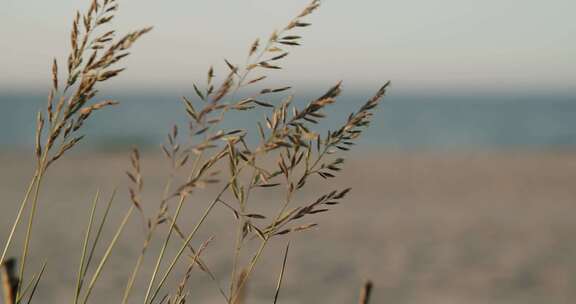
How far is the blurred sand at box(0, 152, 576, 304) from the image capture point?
646cm

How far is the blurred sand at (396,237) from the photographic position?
6465 millimetres

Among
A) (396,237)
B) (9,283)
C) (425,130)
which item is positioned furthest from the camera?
(425,130)

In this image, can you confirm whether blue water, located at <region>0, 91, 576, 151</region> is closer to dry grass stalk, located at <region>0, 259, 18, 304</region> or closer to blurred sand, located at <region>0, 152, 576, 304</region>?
blurred sand, located at <region>0, 152, 576, 304</region>

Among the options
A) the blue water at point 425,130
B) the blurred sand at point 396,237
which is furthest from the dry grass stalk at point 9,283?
the blue water at point 425,130

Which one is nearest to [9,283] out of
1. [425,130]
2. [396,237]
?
[396,237]

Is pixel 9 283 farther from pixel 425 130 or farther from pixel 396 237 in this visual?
pixel 425 130

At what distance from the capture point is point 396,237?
344 inches

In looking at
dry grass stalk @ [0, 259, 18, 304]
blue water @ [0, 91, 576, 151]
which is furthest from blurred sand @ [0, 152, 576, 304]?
blue water @ [0, 91, 576, 151]

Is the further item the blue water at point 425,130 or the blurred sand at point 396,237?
the blue water at point 425,130

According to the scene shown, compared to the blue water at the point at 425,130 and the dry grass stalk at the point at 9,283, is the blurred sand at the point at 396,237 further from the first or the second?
the blue water at the point at 425,130

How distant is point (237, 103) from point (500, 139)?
1399 inches

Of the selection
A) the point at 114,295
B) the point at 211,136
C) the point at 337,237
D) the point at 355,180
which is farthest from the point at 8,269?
the point at 355,180

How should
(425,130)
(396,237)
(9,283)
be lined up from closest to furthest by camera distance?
(9,283) → (396,237) → (425,130)

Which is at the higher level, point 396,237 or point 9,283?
point 9,283
